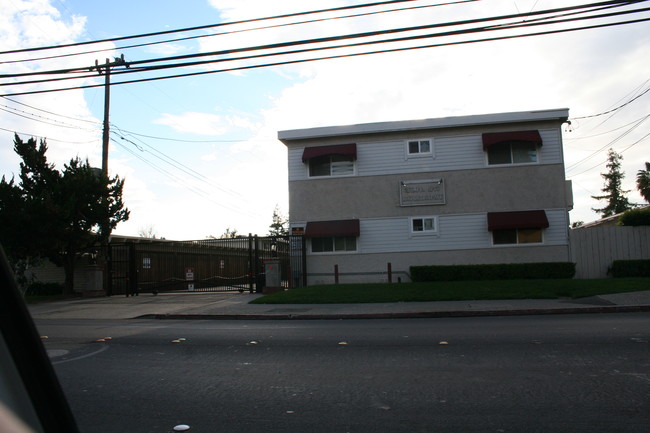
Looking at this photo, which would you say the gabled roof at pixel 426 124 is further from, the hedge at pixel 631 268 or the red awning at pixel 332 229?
the hedge at pixel 631 268

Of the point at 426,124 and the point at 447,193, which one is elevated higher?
the point at 426,124

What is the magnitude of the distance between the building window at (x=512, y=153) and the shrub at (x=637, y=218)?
15.1 feet

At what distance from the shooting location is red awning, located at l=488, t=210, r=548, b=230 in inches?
872

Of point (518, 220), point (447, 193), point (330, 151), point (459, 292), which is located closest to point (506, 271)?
point (518, 220)

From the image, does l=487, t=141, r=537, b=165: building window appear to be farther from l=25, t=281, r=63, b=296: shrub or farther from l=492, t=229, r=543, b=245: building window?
l=25, t=281, r=63, b=296: shrub

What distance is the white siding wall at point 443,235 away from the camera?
22.7 metres

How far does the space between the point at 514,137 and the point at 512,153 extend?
1.03 metres

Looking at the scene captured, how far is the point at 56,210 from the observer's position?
19625 millimetres

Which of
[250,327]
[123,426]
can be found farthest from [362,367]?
[250,327]

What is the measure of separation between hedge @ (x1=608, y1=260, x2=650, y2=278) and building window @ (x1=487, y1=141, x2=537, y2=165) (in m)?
5.60

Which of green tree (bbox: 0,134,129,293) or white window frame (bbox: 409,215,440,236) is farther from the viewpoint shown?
white window frame (bbox: 409,215,440,236)

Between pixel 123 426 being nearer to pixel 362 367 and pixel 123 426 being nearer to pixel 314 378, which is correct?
pixel 314 378

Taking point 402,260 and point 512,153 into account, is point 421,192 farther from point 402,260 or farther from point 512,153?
point 512,153

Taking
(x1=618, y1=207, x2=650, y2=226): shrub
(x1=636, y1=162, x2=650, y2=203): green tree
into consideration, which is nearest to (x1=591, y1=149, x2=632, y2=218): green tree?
(x1=636, y1=162, x2=650, y2=203): green tree
